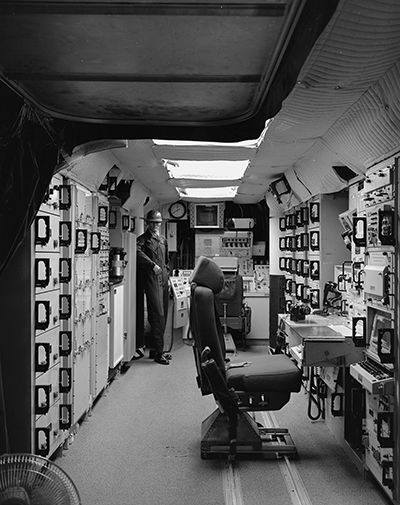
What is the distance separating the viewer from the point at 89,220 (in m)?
4.42

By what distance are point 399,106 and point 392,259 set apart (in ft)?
2.74

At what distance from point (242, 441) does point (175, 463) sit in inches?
20.1

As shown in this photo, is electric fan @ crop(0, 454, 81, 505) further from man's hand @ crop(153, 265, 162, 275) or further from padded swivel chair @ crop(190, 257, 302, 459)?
man's hand @ crop(153, 265, 162, 275)

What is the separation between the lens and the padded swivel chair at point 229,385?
11.4 ft

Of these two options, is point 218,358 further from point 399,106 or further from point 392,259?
point 399,106

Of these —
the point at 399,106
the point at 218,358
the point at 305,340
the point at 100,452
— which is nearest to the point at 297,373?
the point at 305,340

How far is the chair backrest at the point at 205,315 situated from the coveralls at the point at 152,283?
10.6 ft

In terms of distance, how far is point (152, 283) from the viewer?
7035 millimetres

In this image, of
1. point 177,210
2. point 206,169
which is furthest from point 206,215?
point 206,169

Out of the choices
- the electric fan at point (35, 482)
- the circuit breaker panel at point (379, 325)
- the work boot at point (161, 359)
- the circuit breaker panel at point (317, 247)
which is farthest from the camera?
the work boot at point (161, 359)

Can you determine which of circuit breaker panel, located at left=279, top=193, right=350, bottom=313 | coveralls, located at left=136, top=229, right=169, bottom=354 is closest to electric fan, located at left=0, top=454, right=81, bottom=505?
circuit breaker panel, located at left=279, top=193, right=350, bottom=313

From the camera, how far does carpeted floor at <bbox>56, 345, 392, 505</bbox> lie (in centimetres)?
303

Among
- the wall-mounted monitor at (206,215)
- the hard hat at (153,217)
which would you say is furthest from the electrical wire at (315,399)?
the wall-mounted monitor at (206,215)

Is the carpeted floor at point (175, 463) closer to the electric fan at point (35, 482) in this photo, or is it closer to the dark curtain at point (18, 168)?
the electric fan at point (35, 482)
